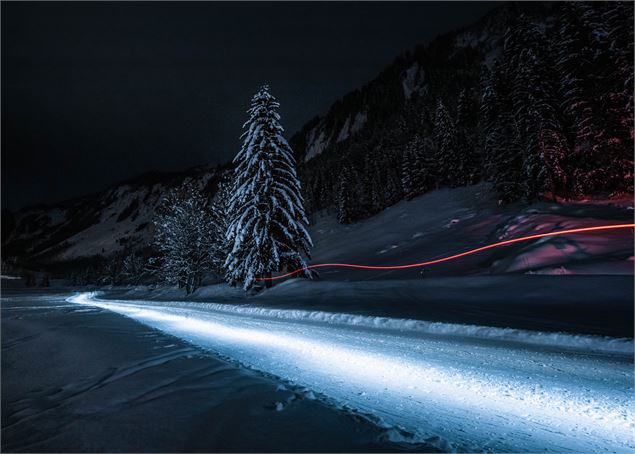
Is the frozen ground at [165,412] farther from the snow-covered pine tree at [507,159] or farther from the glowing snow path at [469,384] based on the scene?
the snow-covered pine tree at [507,159]

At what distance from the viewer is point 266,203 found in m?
21.9

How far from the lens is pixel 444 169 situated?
2205 inches

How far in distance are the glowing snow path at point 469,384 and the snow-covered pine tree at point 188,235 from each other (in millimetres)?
29435

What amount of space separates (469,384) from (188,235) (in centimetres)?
3364

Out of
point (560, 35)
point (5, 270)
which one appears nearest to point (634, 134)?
point (560, 35)

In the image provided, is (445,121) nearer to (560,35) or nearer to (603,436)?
(560,35)

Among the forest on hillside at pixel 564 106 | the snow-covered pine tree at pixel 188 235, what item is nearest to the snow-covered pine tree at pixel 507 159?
the forest on hillside at pixel 564 106

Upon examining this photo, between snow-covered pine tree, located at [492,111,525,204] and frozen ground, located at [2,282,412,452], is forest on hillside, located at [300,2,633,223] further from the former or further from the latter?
frozen ground, located at [2,282,412,452]

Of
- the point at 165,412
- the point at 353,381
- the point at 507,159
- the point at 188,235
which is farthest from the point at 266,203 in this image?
the point at 507,159

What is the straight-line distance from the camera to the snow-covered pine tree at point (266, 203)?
21625mm

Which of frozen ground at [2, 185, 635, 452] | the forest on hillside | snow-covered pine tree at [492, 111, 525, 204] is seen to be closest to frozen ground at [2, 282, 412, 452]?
frozen ground at [2, 185, 635, 452]

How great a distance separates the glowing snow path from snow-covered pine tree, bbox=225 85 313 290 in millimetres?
15040

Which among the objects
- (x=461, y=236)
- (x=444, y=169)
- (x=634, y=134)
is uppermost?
(x=444, y=169)

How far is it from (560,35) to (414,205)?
2693 cm
